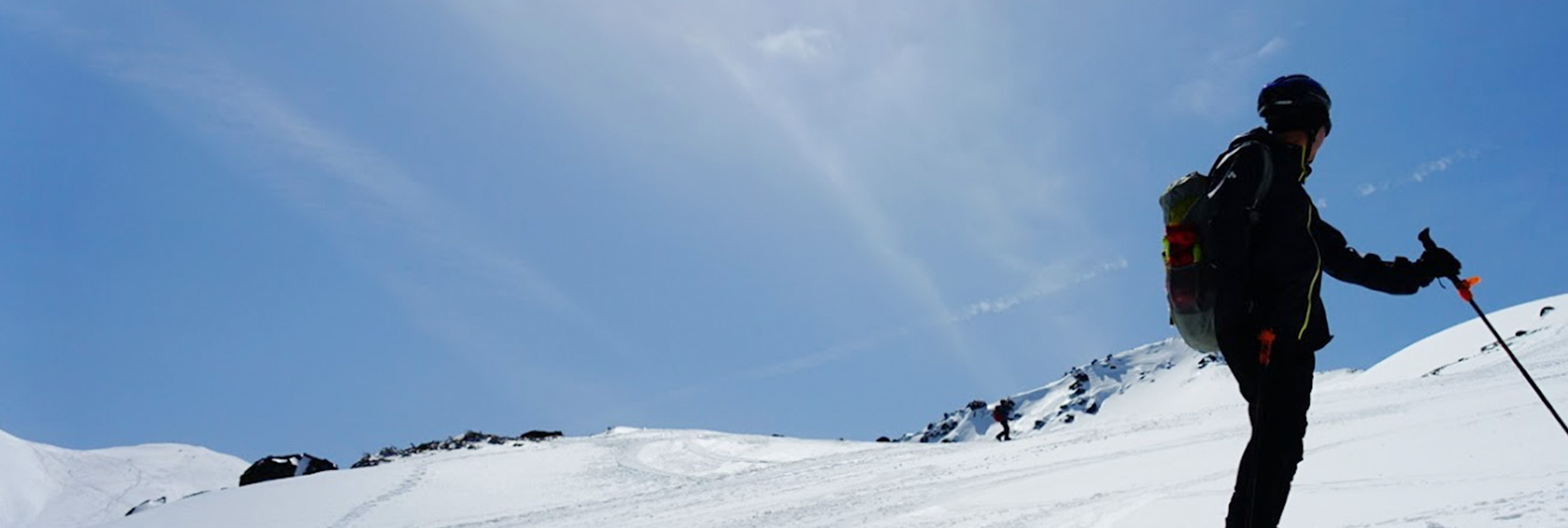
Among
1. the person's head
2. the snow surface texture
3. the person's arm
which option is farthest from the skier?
the snow surface texture

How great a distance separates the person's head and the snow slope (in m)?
37.7

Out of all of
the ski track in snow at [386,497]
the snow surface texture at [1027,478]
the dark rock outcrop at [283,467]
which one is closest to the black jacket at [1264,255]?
the snow surface texture at [1027,478]

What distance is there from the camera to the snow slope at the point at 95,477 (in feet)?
111

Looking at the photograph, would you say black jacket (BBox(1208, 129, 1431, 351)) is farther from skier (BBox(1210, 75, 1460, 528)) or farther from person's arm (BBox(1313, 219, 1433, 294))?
person's arm (BBox(1313, 219, 1433, 294))

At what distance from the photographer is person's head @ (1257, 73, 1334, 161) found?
3.47 m

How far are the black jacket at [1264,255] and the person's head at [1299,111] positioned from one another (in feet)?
0.78

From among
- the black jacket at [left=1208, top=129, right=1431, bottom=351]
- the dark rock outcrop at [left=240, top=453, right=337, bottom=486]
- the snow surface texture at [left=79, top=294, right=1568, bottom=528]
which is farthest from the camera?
the dark rock outcrop at [left=240, top=453, right=337, bottom=486]

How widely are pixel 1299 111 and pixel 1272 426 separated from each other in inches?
50.8

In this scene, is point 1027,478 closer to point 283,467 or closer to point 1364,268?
point 1364,268

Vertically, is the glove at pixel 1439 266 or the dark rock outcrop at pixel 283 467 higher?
the dark rock outcrop at pixel 283 467

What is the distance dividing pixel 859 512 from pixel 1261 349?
18.8ft

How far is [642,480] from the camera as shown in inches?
645

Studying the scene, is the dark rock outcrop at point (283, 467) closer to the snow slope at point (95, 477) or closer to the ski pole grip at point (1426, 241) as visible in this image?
the snow slope at point (95, 477)

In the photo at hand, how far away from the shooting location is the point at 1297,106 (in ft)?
11.4
